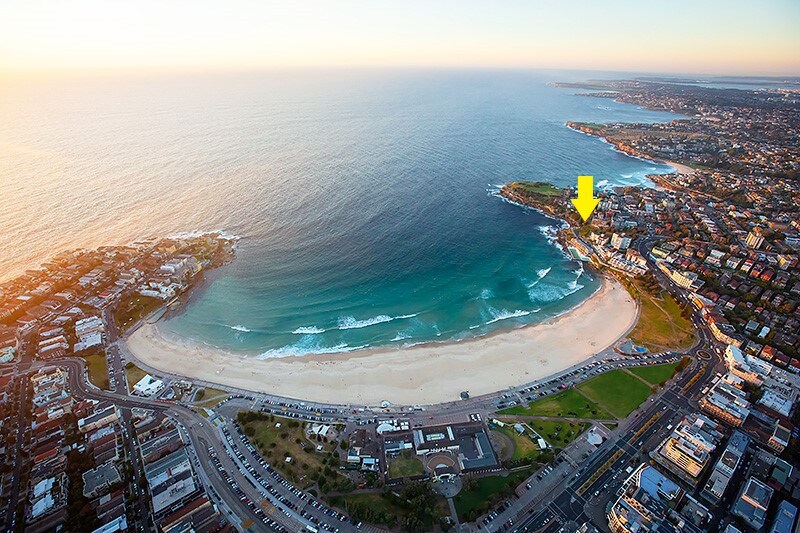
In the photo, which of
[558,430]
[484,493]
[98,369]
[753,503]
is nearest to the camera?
[753,503]

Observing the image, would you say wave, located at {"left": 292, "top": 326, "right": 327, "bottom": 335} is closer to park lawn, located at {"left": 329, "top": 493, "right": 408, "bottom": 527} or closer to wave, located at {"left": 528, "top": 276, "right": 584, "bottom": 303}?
park lawn, located at {"left": 329, "top": 493, "right": 408, "bottom": 527}

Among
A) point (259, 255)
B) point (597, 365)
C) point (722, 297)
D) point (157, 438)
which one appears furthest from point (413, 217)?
point (157, 438)

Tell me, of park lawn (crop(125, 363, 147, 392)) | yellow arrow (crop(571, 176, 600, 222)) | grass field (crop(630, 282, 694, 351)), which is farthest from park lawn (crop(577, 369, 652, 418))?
park lawn (crop(125, 363, 147, 392))

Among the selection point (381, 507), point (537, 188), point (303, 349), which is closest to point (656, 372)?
point (381, 507)

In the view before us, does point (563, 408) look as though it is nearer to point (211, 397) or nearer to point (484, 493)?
point (484, 493)

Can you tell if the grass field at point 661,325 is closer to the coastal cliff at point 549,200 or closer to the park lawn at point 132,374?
the coastal cliff at point 549,200
